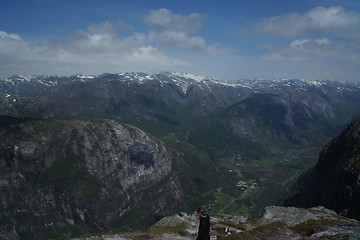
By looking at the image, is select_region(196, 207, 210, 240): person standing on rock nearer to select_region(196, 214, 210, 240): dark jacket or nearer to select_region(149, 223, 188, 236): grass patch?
select_region(196, 214, 210, 240): dark jacket

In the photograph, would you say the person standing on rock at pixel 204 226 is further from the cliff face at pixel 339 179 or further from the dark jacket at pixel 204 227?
the cliff face at pixel 339 179

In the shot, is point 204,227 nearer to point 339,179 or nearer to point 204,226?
point 204,226

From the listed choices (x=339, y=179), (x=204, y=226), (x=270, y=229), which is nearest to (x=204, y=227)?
(x=204, y=226)

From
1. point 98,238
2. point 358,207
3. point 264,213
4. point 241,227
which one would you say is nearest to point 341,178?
point 358,207

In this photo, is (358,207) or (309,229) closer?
(309,229)

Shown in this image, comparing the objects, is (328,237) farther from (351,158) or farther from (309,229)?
(351,158)

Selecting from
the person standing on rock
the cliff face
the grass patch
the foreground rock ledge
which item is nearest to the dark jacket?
the person standing on rock

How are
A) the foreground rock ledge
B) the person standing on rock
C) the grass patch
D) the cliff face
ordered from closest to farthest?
the person standing on rock < the foreground rock ledge < the grass patch < the cliff face

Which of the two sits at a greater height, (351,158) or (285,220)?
(351,158)
